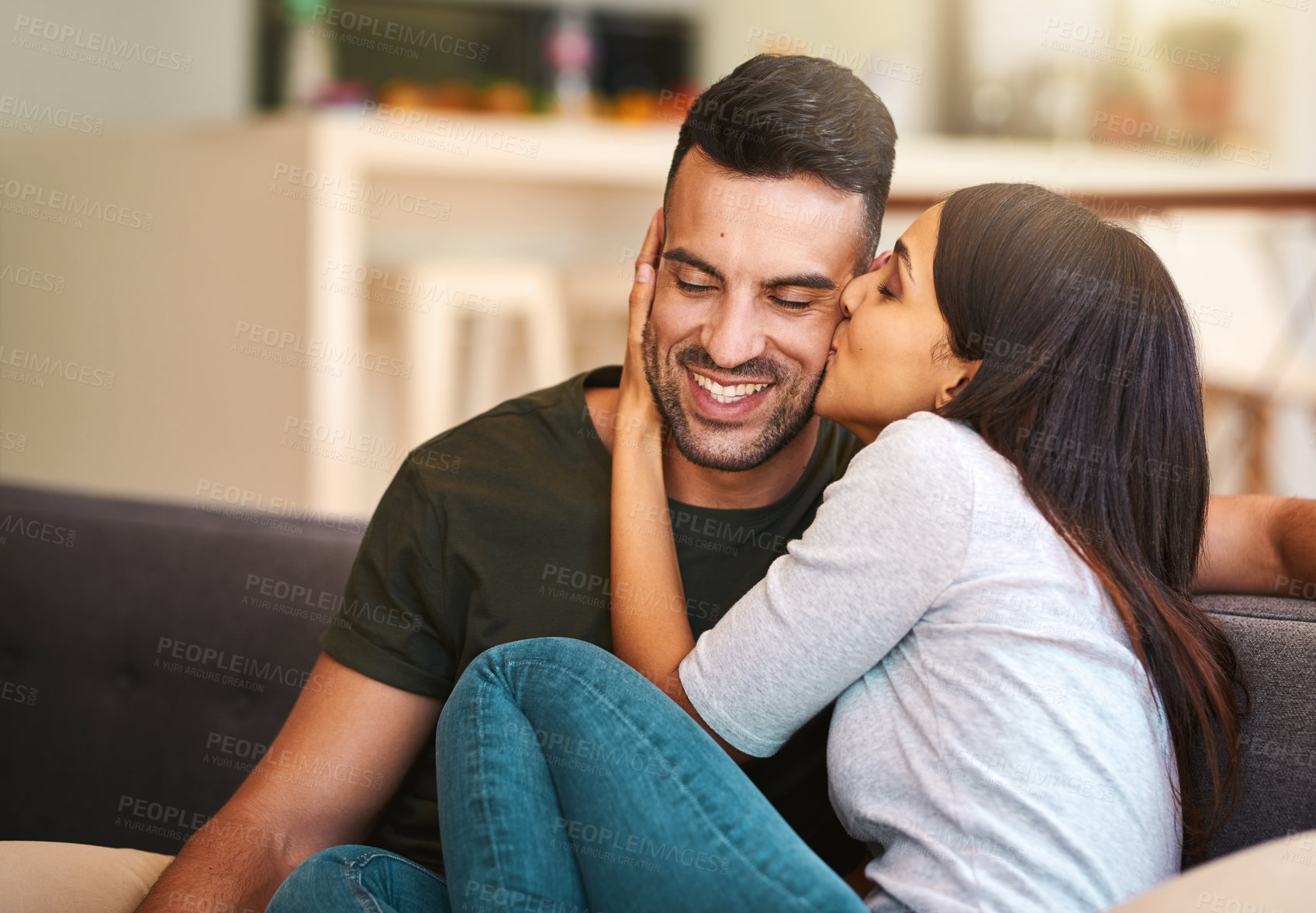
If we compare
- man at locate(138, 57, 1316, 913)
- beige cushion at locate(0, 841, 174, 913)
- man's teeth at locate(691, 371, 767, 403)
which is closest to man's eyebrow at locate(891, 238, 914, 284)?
man at locate(138, 57, 1316, 913)

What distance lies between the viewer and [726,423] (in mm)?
1308

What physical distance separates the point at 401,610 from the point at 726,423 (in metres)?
0.39

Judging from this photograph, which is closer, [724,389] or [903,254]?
[903,254]

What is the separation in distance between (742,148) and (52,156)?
8.45 feet

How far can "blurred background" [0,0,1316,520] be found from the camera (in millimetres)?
2707

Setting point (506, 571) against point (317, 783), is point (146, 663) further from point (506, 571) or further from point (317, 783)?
point (506, 571)

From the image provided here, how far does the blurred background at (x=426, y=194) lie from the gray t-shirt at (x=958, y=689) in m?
1.16

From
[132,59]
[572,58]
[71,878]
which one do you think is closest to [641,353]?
[71,878]

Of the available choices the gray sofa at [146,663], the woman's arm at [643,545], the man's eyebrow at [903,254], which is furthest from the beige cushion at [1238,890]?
the gray sofa at [146,663]

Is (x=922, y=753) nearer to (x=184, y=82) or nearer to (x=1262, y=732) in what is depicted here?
(x=1262, y=732)

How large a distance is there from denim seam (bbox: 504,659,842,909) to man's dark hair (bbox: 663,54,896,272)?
0.58 meters

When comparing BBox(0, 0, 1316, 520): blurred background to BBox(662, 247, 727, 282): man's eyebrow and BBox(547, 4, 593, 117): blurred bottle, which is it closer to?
BBox(547, 4, 593, 117): blurred bottle

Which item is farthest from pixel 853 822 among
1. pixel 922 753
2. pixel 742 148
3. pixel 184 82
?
pixel 184 82

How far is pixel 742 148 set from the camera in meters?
1.28
